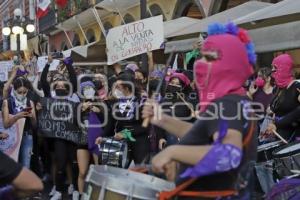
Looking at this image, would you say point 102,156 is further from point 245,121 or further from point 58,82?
point 245,121

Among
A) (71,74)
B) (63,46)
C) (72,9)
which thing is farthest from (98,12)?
(71,74)

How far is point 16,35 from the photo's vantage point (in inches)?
872

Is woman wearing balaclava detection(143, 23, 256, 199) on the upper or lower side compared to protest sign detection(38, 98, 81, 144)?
upper

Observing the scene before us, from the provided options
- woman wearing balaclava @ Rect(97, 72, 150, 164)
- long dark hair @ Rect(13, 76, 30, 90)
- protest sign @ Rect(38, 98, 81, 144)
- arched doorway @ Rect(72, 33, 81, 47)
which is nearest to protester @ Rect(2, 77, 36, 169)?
long dark hair @ Rect(13, 76, 30, 90)

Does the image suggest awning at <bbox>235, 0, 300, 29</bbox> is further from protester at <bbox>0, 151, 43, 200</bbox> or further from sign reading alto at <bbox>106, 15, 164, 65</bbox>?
protester at <bbox>0, 151, 43, 200</bbox>

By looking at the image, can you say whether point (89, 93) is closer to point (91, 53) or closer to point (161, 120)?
point (161, 120)

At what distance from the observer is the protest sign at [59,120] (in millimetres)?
7328

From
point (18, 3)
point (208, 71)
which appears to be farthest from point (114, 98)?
point (18, 3)

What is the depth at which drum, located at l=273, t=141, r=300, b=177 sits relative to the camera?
5.18 metres

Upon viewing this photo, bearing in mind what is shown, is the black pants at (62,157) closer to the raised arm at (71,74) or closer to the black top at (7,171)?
the raised arm at (71,74)

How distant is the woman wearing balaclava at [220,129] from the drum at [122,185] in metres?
0.10

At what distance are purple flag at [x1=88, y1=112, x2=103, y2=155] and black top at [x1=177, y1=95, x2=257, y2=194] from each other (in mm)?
4081

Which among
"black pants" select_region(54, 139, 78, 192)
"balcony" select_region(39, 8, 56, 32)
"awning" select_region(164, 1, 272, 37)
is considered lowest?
"black pants" select_region(54, 139, 78, 192)

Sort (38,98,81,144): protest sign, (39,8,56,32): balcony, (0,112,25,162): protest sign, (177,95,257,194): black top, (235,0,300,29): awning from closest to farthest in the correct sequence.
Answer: (177,95,257,194): black top, (235,0,300,29): awning, (38,98,81,144): protest sign, (0,112,25,162): protest sign, (39,8,56,32): balcony
